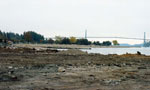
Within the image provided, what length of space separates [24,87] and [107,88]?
309 cm

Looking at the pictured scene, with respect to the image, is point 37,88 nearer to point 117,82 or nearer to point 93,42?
point 117,82

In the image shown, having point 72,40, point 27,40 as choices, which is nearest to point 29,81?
point 27,40

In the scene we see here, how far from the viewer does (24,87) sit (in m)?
7.86

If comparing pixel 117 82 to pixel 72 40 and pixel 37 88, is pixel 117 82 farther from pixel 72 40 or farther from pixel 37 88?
Result: pixel 72 40

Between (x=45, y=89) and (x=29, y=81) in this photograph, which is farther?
(x=29, y=81)

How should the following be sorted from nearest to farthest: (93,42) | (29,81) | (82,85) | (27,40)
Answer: (82,85), (29,81), (27,40), (93,42)

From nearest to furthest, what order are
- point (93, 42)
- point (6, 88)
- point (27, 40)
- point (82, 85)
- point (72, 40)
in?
point (6, 88) < point (82, 85) < point (27, 40) < point (72, 40) < point (93, 42)

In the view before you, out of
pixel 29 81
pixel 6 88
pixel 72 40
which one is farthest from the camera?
pixel 72 40

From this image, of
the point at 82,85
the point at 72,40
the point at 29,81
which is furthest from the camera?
the point at 72,40

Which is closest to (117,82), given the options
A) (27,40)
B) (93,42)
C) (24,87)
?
(24,87)

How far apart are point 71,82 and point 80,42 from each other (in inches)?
5415

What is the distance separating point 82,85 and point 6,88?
2.87 meters

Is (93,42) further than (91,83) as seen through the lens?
Yes

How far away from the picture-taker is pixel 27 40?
10756 cm
